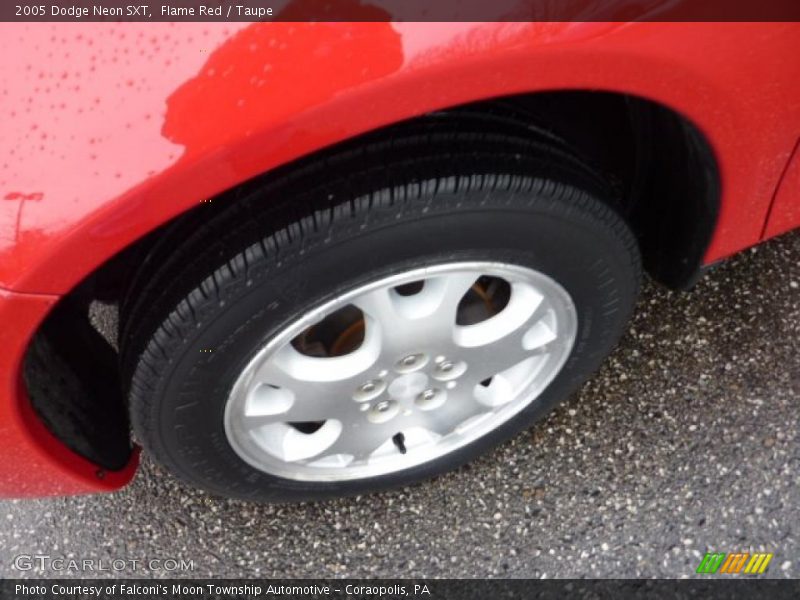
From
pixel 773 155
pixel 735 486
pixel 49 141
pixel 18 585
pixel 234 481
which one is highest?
pixel 49 141

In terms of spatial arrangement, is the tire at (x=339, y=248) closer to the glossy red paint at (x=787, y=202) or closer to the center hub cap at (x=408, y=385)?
the center hub cap at (x=408, y=385)

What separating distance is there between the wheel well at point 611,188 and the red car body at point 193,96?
207 mm

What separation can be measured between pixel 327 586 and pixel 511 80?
1.25 metres

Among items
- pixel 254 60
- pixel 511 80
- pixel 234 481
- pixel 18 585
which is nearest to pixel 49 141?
pixel 254 60

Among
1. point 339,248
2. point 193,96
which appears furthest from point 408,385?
point 193,96

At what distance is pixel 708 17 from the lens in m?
1.16

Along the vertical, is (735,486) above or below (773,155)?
below

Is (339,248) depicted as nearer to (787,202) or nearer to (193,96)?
(193,96)

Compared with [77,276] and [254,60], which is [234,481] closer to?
[77,276]

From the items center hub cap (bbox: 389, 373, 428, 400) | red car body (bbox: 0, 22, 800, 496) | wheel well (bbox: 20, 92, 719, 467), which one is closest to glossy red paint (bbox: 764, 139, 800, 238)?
wheel well (bbox: 20, 92, 719, 467)

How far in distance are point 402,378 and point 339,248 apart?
16.7 inches

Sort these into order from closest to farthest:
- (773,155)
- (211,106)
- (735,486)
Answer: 1. (211,106)
2. (773,155)
3. (735,486)

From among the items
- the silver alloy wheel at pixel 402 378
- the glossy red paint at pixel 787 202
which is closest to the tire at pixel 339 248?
the silver alloy wheel at pixel 402 378

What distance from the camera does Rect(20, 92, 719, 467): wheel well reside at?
1384 mm
